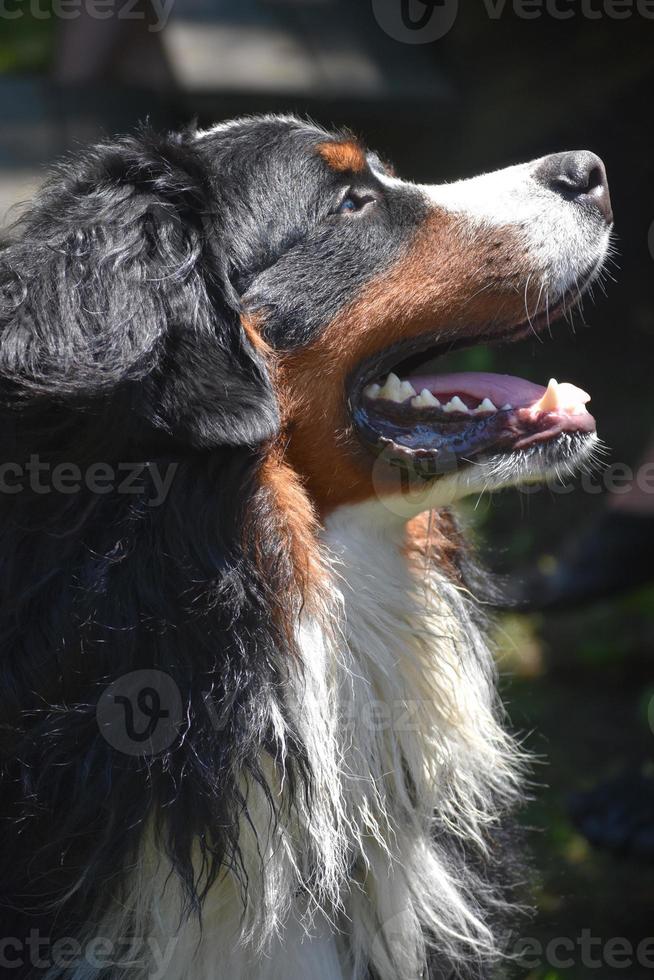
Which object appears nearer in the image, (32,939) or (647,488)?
(32,939)

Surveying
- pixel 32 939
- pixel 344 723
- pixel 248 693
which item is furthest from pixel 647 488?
pixel 32 939

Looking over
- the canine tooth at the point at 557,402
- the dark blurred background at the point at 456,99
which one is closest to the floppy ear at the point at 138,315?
the canine tooth at the point at 557,402

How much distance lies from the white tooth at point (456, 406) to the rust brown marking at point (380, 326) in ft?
0.47

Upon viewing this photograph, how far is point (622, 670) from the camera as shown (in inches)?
205

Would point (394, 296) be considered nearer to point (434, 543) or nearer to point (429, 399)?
point (429, 399)

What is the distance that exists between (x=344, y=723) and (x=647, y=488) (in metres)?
1.87

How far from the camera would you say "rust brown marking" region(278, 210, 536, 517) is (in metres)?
2.44

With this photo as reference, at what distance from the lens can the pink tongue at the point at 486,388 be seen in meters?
2.59

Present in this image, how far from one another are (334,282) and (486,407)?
448 mm

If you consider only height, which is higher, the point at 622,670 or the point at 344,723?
the point at 344,723

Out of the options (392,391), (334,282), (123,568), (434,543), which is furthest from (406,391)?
(123,568)

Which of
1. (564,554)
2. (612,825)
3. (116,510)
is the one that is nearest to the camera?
(116,510)

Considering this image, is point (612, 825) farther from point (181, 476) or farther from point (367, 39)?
point (367, 39)

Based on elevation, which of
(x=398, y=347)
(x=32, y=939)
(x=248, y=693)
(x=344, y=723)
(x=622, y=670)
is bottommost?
(x=622, y=670)
